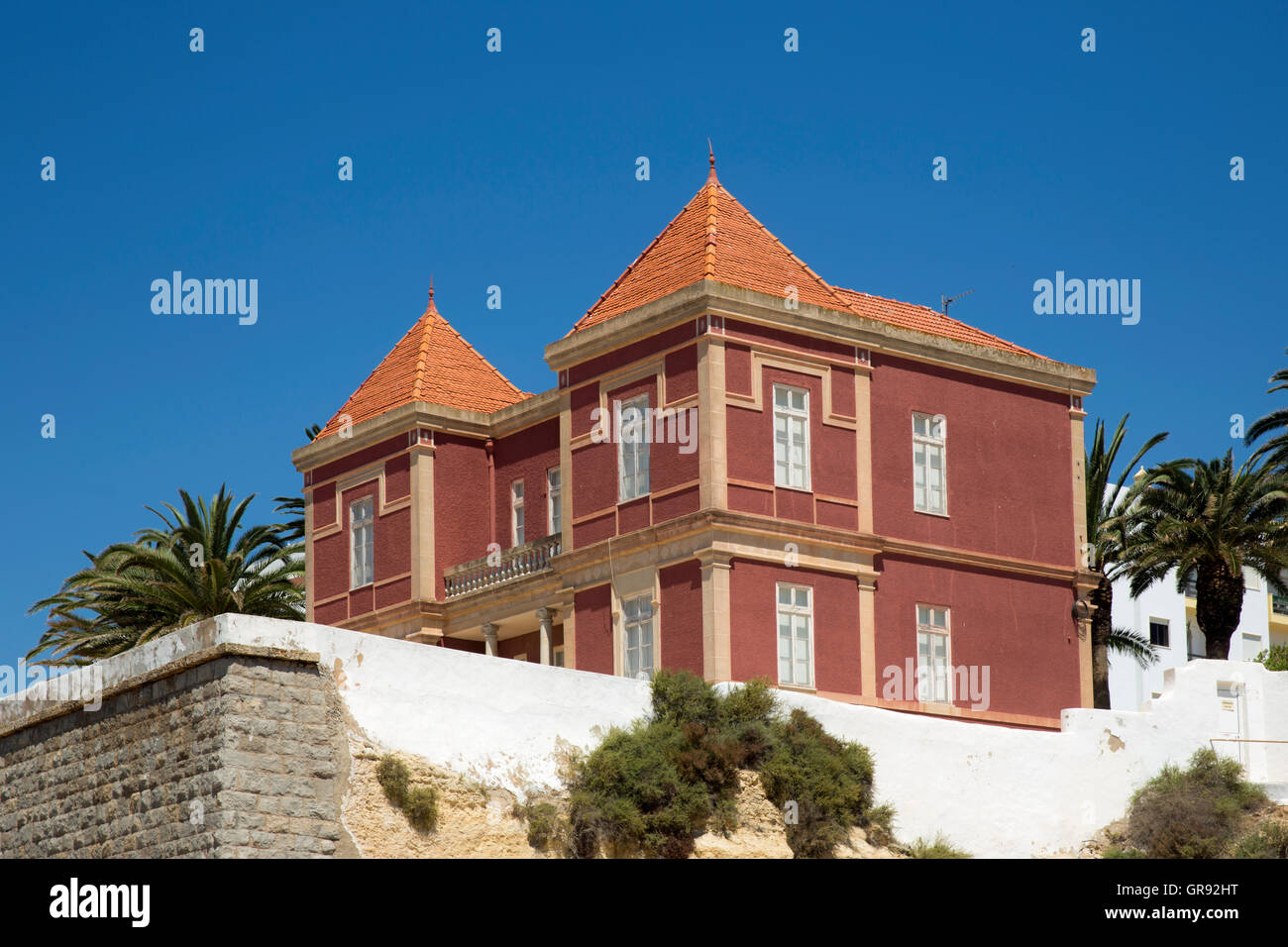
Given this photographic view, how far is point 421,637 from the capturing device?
37219 millimetres

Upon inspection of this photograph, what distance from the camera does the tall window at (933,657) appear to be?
109ft

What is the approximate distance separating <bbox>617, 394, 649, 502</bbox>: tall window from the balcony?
7.41 ft

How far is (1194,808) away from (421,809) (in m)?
12.9

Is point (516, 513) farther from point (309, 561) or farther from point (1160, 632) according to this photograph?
point (1160, 632)

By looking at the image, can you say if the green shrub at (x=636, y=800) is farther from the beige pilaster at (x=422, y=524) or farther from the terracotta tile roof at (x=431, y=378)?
the terracotta tile roof at (x=431, y=378)

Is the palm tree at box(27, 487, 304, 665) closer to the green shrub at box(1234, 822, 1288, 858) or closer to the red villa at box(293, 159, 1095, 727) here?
the red villa at box(293, 159, 1095, 727)

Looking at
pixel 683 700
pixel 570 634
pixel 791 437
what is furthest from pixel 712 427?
pixel 683 700

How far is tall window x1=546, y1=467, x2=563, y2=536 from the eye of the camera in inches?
1444

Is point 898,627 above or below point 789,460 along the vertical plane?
below

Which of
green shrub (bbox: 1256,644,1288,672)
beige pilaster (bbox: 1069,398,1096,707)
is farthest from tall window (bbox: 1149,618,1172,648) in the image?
beige pilaster (bbox: 1069,398,1096,707)

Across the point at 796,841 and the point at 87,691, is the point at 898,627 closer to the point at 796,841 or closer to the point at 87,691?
the point at 796,841
